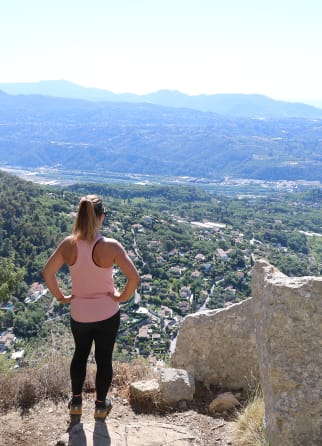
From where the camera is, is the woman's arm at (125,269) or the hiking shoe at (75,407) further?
the hiking shoe at (75,407)

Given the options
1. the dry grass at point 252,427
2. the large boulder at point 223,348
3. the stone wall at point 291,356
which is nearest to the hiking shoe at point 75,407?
the dry grass at point 252,427

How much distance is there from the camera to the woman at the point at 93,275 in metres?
3.22

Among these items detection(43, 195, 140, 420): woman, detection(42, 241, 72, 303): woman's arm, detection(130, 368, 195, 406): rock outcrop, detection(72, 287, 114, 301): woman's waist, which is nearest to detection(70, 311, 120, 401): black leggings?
detection(43, 195, 140, 420): woman

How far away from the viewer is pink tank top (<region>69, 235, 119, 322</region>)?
3.25 meters

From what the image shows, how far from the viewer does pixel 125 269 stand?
3.26 meters

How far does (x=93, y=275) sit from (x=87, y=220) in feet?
1.31

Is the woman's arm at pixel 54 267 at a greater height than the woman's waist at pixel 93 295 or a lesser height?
greater

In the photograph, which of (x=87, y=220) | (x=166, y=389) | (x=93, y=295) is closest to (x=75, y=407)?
(x=166, y=389)

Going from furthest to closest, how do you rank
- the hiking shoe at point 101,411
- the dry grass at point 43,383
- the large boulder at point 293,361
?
1. the dry grass at point 43,383
2. the hiking shoe at point 101,411
3. the large boulder at point 293,361

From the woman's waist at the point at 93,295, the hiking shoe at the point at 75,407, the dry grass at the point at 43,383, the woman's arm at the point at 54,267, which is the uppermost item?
the woman's arm at the point at 54,267

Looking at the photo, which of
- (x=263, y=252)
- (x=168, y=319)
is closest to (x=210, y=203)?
(x=263, y=252)

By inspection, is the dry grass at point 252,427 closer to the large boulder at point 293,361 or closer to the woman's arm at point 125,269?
the large boulder at point 293,361

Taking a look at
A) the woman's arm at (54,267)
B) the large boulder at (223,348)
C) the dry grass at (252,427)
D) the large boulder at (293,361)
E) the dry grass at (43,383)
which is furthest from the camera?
the large boulder at (223,348)

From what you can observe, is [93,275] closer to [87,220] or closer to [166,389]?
[87,220]
